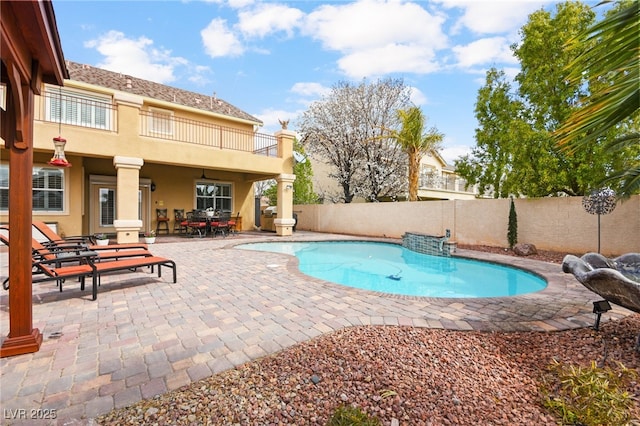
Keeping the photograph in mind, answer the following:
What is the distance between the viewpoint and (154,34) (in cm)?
959

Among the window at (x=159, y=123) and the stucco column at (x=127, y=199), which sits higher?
the window at (x=159, y=123)

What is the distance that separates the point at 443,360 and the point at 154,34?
11.6m

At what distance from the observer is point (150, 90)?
1555 cm

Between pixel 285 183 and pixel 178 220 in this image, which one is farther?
pixel 178 220

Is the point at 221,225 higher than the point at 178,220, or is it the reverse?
the point at 178,220

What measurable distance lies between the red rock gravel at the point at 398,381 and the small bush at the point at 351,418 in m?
0.09

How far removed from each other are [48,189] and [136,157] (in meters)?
3.74

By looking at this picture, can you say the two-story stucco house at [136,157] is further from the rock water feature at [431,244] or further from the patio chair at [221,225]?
the rock water feature at [431,244]

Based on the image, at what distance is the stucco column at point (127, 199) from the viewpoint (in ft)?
34.1

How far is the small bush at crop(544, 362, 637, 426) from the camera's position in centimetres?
207

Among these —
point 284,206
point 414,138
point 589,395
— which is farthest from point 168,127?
point 589,395

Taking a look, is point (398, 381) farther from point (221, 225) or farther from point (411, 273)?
point (221, 225)

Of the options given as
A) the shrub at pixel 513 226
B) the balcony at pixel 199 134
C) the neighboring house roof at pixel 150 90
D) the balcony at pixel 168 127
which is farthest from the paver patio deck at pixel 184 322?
the neighboring house roof at pixel 150 90

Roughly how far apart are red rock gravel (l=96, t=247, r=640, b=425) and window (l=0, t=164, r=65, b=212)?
1258 centimetres
